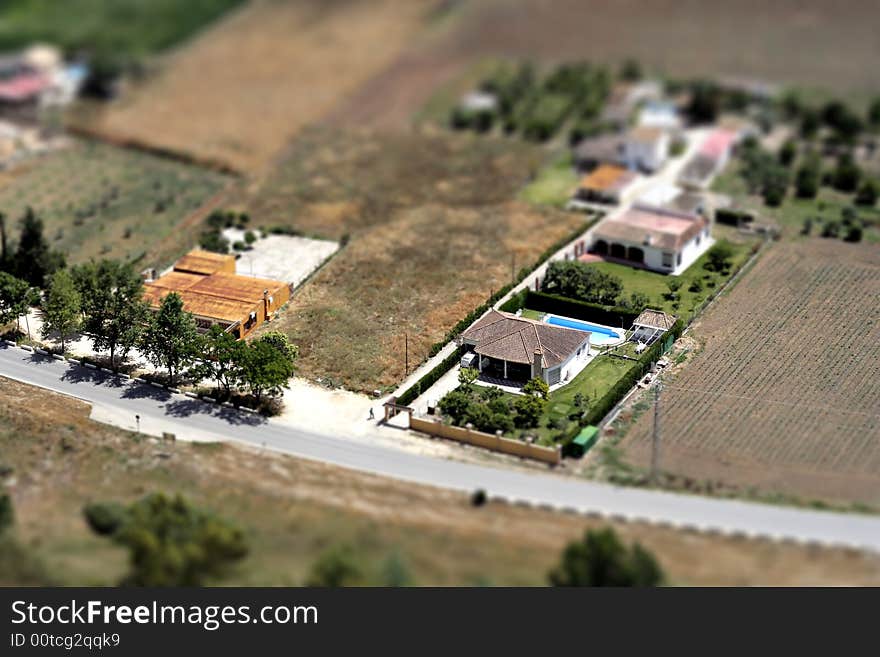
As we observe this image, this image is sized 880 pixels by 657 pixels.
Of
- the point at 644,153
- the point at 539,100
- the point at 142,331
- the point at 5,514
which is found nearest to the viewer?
the point at 5,514

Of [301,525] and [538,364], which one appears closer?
[301,525]

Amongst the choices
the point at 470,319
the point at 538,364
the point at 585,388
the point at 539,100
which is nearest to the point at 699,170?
the point at 539,100

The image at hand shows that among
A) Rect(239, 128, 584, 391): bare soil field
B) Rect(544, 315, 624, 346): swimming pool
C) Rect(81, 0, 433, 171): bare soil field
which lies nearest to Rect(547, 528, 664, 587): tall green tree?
Rect(239, 128, 584, 391): bare soil field

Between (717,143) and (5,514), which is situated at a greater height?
(717,143)

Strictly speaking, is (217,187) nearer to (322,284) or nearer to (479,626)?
(322,284)

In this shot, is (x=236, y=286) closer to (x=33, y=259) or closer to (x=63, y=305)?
(x=63, y=305)

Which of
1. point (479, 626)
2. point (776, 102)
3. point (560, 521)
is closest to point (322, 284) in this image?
point (560, 521)
